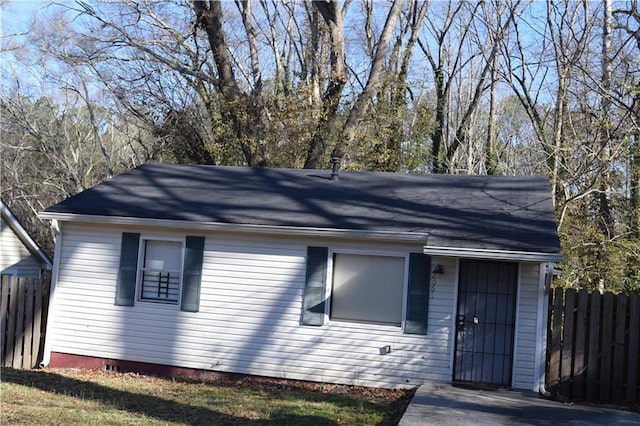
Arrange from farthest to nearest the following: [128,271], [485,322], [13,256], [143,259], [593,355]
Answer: [13,256] → [143,259] → [128,271] → [485,322] → [593,355]

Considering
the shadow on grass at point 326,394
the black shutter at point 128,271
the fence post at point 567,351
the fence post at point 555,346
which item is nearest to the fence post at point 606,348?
the fence post at point 567,351

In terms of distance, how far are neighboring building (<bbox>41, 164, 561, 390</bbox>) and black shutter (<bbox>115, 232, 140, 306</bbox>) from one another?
3cm

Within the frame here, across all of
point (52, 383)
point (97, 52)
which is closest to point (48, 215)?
point (52, 383)

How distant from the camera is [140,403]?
9766 millimetres

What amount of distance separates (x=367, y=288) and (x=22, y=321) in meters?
6.40

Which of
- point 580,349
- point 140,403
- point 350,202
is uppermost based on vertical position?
point 350,202

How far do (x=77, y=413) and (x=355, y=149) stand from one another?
15978 millimetres

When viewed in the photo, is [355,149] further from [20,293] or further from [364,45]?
[20,293]

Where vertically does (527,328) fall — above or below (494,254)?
below

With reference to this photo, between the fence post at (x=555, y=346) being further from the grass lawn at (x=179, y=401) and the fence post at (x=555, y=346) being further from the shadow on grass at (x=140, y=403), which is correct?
the shadow on grass at (x=140, y=403)

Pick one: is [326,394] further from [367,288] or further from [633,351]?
[633,351]

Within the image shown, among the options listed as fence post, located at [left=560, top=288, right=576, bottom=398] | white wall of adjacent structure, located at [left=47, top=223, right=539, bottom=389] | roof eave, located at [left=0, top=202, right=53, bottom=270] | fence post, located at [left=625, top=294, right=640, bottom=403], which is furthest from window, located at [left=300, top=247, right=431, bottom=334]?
roof eave, located at [left=0, top=202, right=53, bottom=270]

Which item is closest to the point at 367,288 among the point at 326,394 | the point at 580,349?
the point at 326,394

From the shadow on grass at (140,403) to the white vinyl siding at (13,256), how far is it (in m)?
5.62
